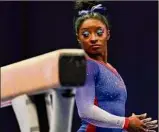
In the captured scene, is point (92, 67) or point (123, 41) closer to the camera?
point (92, 67)

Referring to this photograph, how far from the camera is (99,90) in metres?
1.63

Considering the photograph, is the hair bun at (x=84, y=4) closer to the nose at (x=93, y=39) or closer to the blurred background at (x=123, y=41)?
the nose at (x=93, y=39)

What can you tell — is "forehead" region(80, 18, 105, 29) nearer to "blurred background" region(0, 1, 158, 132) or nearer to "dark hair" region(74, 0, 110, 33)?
"dark hair" region(74, 0, 110, 33)

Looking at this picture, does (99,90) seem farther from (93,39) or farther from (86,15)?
(86,15)

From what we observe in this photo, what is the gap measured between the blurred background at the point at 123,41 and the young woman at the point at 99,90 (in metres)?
1.32

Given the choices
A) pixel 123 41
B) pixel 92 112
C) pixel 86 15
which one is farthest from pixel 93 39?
pixel 123 41

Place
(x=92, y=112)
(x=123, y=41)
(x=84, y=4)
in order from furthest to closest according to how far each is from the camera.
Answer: (x=123, y=41) → (x=84, y=4) → (x=92, y=112)

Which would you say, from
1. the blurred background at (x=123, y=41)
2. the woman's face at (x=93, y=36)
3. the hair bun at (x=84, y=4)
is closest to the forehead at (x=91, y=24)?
the woman's face at (x=93, y=36)

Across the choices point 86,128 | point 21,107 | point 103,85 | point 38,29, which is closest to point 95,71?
point 103,85

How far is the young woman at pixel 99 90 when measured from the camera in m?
1.54

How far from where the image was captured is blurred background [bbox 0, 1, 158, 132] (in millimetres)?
3051

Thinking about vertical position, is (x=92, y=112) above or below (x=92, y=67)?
below

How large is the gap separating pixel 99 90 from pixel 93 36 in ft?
0.71

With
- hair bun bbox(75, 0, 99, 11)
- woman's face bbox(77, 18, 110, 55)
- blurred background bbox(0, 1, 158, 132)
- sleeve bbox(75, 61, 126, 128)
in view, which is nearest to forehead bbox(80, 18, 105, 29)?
woman's face bbox(77, 18, 110, 55)
